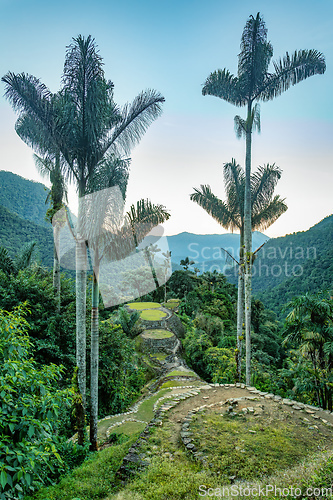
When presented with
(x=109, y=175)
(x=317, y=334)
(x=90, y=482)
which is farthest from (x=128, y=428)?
(x=109, y=175)

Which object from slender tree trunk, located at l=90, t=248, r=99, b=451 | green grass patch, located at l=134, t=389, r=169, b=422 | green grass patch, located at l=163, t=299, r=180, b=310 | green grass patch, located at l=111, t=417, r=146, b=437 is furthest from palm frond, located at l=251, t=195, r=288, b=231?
green grass patch, located at l=163, t=299, r=180, b=310

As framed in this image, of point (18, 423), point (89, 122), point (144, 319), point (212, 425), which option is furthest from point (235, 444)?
point (144, 319)

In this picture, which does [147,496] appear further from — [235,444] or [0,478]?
[0,478]

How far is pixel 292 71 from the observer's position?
8.50m

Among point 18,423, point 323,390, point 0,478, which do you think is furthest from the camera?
point 323,390

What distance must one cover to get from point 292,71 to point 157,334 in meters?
13.9

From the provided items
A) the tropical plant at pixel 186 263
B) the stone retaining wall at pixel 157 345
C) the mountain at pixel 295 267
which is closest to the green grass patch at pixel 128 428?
the stone retaining wall at pixel 157 345

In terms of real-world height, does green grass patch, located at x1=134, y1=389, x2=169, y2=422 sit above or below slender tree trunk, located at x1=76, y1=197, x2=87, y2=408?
below

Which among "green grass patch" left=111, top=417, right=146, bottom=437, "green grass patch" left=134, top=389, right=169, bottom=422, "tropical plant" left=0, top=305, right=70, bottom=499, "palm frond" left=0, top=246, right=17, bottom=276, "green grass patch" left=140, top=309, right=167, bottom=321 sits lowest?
"green grass patch" left=134, top=389, right=169, bottom=422

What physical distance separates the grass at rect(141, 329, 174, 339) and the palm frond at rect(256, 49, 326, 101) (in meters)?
12.7

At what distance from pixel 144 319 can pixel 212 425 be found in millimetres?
12802

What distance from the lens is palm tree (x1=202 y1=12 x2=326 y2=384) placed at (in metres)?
8.34

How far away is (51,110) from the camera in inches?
250

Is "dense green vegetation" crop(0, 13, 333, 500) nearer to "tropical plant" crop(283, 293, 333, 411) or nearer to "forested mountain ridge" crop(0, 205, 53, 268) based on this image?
"tropical plant" crop(283, 293, 333, 411)
